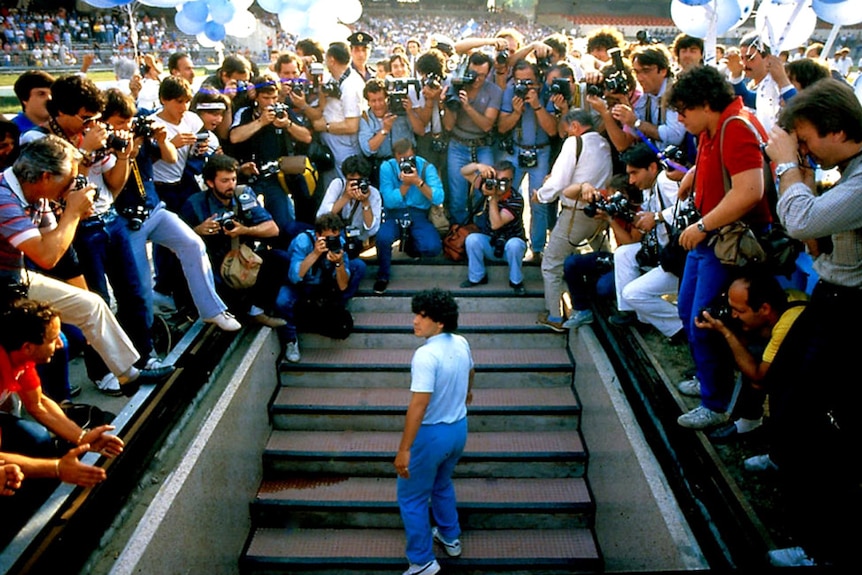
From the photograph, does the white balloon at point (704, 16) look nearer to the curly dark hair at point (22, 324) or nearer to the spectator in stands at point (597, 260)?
the spectator in stands at point (597, 260)

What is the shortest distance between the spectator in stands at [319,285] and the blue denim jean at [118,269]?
3.70 ft

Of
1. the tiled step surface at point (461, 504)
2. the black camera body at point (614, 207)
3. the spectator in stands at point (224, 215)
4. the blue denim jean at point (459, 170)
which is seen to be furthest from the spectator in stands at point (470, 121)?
the tiled step surface at point (461, 504)

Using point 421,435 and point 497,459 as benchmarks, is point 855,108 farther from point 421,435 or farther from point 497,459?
point 497,459

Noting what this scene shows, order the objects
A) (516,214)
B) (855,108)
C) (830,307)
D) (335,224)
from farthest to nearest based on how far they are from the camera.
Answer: (516,214) → (335,224) → (830,307) → (855,108)

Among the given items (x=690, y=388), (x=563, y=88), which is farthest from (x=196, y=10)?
(x=690, y=388)

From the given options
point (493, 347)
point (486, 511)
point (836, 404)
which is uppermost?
point (836, 404)

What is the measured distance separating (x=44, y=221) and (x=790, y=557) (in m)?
3.41

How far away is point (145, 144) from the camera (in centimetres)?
385

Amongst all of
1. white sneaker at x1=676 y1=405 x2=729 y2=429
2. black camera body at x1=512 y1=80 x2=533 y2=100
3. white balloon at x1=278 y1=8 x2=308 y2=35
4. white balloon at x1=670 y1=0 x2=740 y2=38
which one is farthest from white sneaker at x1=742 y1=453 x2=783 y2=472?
white balloon at x1=278 y1=8 x2=308 y2=35

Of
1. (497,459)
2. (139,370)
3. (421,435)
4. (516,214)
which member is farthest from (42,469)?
(516,214)

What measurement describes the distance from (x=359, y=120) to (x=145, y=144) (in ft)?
6.34

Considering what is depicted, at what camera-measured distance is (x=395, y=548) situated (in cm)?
403

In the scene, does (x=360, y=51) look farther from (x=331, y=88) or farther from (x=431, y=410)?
(x=431, y=410)

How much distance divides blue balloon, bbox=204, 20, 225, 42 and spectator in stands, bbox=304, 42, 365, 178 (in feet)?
9.49
